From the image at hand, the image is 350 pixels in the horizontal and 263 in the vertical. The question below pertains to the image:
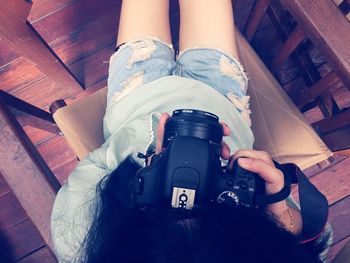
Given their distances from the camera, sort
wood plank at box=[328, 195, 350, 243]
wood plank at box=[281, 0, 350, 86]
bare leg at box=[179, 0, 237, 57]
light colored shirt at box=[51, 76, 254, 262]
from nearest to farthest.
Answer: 1. wood plank at box=[281, 0, 350, 86]
2. light colored shirt at box=[51, 76, 254, 262]
3. bare leg at box=[179, 0, 237, 57]
4. wood plank at box=[328, 195, 350, 243]

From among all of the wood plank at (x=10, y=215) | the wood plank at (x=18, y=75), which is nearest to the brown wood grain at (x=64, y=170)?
the wood plank at (x=10, y=215)

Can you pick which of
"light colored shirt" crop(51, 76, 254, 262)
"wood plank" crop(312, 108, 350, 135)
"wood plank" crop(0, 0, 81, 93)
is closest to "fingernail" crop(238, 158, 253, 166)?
"light colored shirt" crop(51, 76, 254, 262)

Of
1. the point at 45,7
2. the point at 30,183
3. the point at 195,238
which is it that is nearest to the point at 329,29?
the point at 195,238

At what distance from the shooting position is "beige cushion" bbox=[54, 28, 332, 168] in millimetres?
821

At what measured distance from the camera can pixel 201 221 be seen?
47cm

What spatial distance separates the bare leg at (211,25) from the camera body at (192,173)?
236 millimetres

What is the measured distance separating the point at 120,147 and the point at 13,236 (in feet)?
2.04

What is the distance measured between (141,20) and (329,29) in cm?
35

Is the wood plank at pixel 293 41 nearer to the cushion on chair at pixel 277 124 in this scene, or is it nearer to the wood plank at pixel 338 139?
the cushion on chair at pixel 277 124

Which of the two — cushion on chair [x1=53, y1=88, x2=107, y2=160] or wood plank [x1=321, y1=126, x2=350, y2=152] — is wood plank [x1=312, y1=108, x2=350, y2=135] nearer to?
wood plank [x1=321, y1=126, x2=350, y2=152]

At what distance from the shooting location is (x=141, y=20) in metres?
0.78

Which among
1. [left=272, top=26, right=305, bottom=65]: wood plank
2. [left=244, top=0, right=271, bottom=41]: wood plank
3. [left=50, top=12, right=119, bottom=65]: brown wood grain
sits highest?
[left=50, top=12, right=119, bottom=65]: brown wood grain

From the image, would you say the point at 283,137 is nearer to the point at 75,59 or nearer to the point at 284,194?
the point at 284,194

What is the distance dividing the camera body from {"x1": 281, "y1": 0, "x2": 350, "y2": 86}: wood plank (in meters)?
0.18
